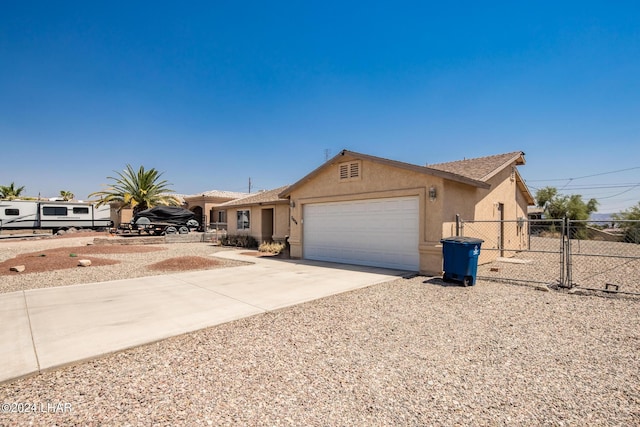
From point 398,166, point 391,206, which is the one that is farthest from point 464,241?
point 398,166

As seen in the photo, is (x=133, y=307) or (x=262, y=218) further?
(x=262, y=218)

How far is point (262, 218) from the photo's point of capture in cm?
2034

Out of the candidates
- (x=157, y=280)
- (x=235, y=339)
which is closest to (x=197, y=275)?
(x=157, y=280)

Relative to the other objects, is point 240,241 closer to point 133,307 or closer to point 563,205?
point 133,307

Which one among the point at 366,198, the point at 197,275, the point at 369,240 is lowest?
the point at 197,275

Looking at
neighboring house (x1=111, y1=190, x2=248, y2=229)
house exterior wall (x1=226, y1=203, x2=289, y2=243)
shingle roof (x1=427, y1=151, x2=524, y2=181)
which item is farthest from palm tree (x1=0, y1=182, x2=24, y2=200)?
shingle roof (x1=427, y1=151, x2=524, y2=181)

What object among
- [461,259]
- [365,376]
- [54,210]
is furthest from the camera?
[54,210]

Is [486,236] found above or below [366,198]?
Result: below

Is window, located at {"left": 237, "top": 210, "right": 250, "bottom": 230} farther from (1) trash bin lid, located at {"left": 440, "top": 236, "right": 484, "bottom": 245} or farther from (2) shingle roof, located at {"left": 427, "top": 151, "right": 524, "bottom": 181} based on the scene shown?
(1) trash bin lid, located at {"left": 440, "top": 236, "right": 484, "bottom": 245}

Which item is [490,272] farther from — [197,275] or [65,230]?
[65,230]

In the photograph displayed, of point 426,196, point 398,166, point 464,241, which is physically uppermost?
point 398,166

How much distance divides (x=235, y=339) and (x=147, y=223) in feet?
78.5

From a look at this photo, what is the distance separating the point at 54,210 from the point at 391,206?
30973 millimetres

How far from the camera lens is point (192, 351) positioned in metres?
4.26
